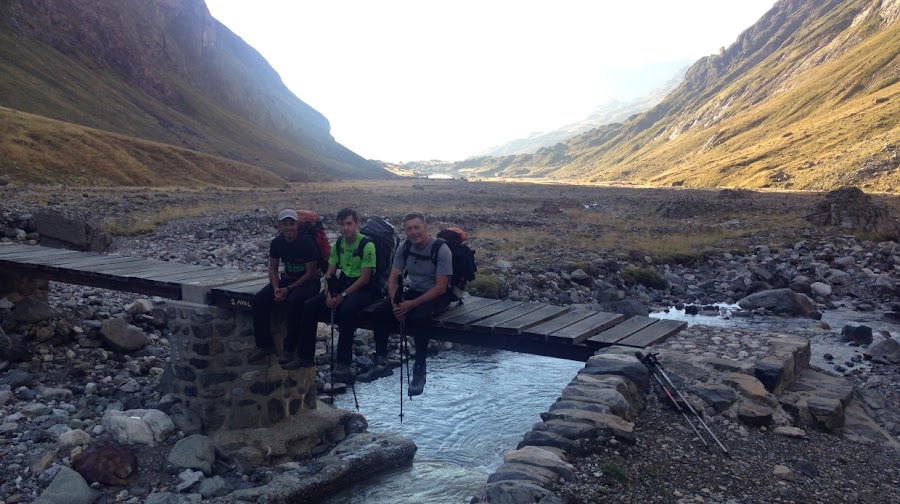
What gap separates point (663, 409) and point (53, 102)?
7381 cm

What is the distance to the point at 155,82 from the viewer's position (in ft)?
308

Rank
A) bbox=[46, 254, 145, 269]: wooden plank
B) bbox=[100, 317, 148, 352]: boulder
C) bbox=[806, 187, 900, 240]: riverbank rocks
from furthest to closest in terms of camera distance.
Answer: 1. bbox=[806, 187, 900, 240]: riverbank rocks
2. bbox=[100, 317, 148, 352]: boulder
3. bbox=[46, 254, 145, 269]: wooden plank

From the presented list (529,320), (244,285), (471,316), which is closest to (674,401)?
(529,320)

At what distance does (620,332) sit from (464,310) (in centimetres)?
194

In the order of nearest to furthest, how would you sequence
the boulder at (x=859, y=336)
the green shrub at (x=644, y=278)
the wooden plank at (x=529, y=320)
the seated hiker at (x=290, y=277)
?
the wooden plank at (x=529, y=320) < the seated hiker at (x=290, y=277) < the boulder at (x=859, y=336) < the green shrub at (x=644, y=278)

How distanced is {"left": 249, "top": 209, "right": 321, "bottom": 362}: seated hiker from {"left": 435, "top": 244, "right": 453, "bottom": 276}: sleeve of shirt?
1.78m

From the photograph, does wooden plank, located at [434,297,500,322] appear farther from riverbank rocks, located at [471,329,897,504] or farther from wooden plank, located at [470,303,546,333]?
riverbank rocks, located at [471,329,897,504]

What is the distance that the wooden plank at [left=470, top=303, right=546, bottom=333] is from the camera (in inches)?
305

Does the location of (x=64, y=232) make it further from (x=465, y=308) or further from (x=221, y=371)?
(x=465, y=308)

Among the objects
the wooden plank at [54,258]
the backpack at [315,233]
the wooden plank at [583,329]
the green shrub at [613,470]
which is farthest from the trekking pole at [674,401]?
the wooden plank at [54,258]

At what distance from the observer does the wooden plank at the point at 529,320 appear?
300 inches

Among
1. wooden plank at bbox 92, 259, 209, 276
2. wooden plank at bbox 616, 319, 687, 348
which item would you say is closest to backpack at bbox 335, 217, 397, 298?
wooden plank at bbox 616, 319, 687, 348

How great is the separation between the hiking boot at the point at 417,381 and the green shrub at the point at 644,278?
39.9 feet

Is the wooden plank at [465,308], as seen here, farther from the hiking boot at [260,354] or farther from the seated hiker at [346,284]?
the hiking boot at [260,354]
